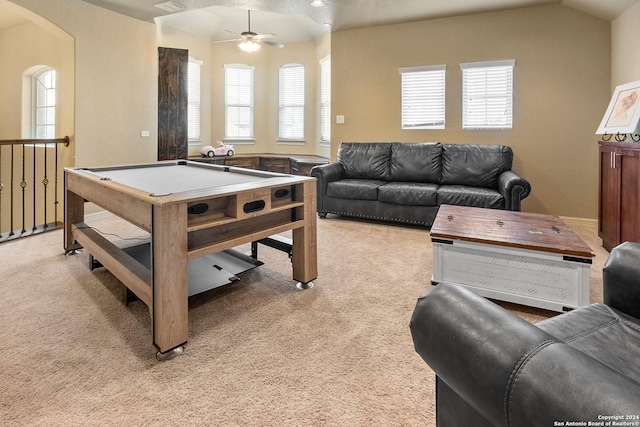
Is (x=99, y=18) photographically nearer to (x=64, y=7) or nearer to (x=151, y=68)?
(x=64, y=7)

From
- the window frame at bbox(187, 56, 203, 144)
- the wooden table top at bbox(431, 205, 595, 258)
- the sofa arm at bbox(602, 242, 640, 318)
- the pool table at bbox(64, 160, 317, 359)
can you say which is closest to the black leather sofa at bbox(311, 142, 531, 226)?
the wooden table top at bbox(431, 205, 595, 258)

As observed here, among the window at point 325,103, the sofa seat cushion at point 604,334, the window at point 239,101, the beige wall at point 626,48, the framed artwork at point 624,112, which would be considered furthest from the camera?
the window at point 239,101

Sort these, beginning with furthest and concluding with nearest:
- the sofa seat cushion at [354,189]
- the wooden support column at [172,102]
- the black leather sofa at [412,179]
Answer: the wooden support column at [172,102]
the sofa seat cushion at [354,189]
the black leather sofa at [412,179]

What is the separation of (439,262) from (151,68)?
5015 millimetres

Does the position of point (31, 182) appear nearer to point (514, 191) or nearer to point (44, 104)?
point (44, 104)

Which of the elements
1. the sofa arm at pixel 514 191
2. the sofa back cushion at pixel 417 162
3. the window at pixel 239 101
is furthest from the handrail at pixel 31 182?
the sofa arm at pixel 514 191

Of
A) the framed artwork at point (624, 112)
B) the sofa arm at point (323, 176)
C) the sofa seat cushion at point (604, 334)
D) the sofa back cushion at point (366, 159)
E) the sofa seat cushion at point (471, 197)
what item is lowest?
the sofa seat cushion at point (604, 334)

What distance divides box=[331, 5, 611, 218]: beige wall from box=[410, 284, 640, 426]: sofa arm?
15.7 ft

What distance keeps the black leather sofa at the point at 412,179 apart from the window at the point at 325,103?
1.59 meters

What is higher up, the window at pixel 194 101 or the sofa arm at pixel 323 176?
the window at pixel 194 101

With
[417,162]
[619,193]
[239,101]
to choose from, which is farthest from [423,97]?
[239,101]

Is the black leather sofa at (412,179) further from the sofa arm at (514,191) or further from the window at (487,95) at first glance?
the window at (487,95)

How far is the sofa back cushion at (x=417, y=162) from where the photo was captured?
486 centimetres

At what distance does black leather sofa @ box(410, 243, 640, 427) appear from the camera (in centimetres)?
54
